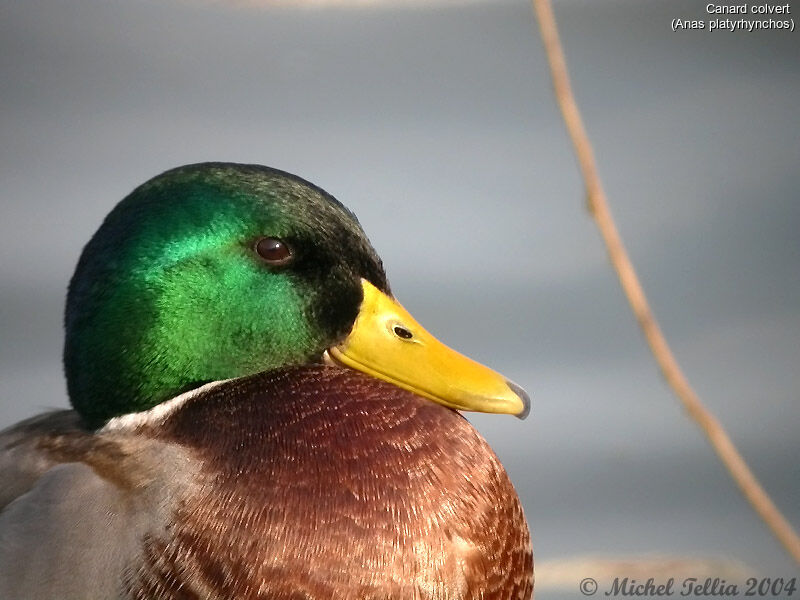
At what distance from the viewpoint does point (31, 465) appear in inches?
64.4

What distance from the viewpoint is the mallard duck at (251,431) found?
4.75 feet

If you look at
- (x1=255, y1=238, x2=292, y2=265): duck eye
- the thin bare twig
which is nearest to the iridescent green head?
(x1=255, y1=238, x2=292, y2=265): duck eye

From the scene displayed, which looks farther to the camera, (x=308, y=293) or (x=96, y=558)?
(x=308, y=293)

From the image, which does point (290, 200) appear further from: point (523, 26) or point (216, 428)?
point (523, 26)

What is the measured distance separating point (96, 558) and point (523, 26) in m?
1.70

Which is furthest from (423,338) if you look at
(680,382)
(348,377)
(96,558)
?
(96,558)

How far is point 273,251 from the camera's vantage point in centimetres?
164

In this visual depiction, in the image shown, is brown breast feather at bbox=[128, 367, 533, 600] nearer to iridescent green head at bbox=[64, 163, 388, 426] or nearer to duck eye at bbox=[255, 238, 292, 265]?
iridescent green head at bbox=[64, 163, 388, 426]

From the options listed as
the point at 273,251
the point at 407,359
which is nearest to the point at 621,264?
the point at 407,359

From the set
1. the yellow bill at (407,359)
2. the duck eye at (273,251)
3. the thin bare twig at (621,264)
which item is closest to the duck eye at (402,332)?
the yellow bill at (407,359)

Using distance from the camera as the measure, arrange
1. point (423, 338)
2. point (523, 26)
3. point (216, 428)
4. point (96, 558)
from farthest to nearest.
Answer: point (523, 26)
point (423, 338)
point (216, 428)
point (96, 558)

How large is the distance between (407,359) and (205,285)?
31 centimetres

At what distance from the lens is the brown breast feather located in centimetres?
144

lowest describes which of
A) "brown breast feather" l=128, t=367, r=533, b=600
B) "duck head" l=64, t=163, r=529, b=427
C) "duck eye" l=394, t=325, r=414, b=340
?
"brown breast feather" l=128, t=367, r=533, b=600
